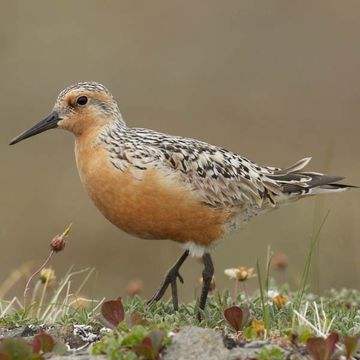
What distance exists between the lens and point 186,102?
20.7 metres

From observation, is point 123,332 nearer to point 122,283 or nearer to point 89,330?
point 89,330

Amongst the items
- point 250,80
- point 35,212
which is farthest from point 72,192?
point 250,80

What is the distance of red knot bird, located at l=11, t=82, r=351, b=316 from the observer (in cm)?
779

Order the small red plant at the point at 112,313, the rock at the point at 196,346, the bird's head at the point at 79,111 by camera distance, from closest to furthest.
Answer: the rock at the point at 196,346, the small red plant at the point at 112,313, the bird's head at the point at 79,111

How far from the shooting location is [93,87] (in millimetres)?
8422

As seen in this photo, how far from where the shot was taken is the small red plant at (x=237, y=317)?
6.58m

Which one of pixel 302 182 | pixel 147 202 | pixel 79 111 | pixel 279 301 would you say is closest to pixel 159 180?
pixel 147 202

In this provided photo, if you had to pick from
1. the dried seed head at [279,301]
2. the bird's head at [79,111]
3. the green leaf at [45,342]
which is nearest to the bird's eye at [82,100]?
the bird's head at [79,111]

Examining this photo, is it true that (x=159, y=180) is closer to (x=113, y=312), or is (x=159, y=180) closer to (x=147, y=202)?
(x=147, y=202)

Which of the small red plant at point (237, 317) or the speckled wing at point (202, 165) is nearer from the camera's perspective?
the small red plant at point (237, 317)

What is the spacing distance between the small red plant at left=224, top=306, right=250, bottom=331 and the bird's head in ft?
7.56

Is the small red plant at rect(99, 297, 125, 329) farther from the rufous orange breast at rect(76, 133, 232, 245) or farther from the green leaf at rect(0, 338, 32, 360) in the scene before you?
the rufous orange breast at rect(76, 133, 232, 245)

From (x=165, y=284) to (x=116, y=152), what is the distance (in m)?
1.18

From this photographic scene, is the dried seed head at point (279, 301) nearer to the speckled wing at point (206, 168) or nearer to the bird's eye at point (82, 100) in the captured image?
the speckled wing at point (206, 168)
